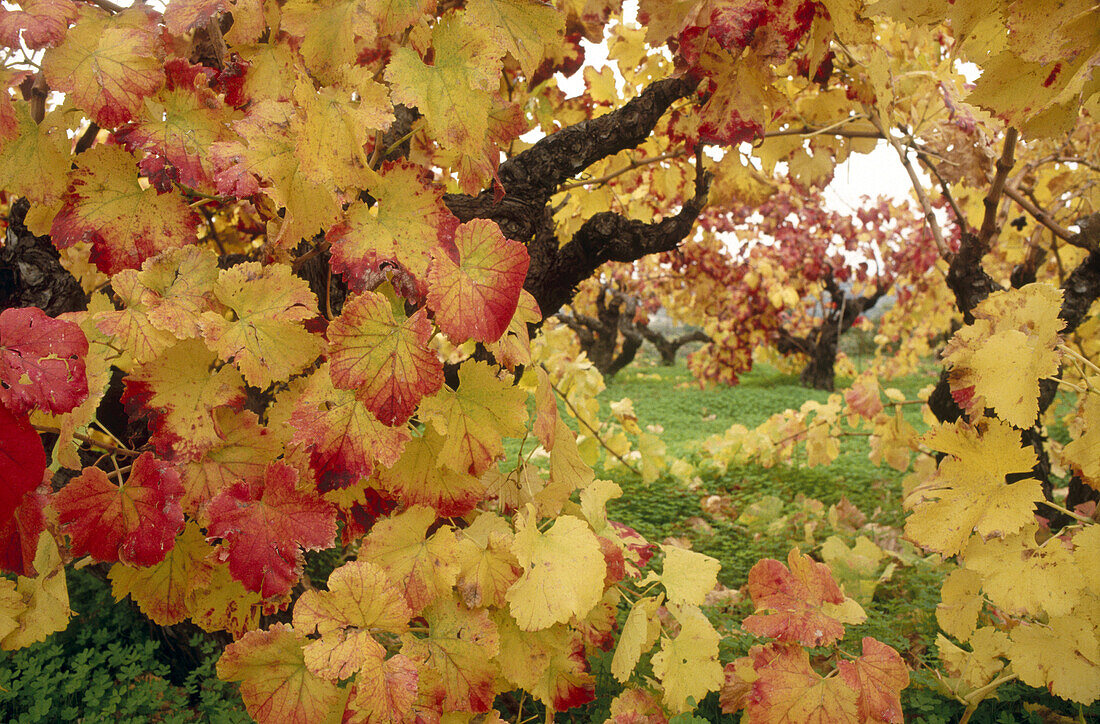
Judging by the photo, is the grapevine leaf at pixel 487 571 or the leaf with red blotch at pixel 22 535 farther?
the grapevine leaf at pixel 487 571

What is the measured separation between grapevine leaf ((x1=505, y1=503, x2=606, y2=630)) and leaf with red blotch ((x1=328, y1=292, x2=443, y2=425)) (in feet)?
1.00

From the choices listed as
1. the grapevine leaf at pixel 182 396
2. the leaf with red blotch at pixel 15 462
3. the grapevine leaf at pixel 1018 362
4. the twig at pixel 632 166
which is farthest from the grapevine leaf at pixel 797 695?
the twig at pixel 632 166

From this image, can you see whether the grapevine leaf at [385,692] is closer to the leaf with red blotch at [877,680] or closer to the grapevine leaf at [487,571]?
the grapevine leaf at [487,571]

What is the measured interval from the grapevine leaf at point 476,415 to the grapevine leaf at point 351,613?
0.21 metres

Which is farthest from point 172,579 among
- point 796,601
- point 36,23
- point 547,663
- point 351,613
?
point 796,601

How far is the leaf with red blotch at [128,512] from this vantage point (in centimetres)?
94

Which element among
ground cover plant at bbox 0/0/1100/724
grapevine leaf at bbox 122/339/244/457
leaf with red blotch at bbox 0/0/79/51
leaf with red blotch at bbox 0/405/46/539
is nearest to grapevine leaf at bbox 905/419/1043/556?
ground cover plant at bbox 0/0/1100/724

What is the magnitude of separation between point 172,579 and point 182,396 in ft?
1.16

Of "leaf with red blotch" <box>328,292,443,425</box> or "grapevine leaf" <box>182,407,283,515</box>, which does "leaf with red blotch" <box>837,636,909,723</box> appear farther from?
"grapevine leaf" <box>182,407,283,515</box>

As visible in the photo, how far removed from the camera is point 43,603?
1.07 meters

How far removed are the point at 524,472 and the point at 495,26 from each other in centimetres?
79

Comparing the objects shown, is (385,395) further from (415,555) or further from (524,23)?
(524,23)

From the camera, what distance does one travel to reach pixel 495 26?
94 cm

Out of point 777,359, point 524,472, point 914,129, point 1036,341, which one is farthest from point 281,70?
point 777,359
